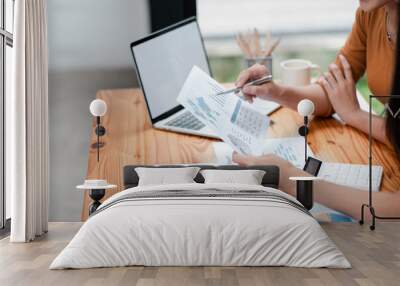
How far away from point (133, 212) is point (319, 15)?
316 centimetres

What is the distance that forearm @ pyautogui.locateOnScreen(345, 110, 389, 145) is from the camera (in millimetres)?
5684

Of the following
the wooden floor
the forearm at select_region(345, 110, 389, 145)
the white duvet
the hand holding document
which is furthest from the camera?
the hand holding document

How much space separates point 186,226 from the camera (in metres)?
3.69

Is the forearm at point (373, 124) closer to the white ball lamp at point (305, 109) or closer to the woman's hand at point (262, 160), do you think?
the white ball lamp at point (305, 109)

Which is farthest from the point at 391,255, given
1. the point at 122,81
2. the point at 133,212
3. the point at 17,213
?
the point at 122,81

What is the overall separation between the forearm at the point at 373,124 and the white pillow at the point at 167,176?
1.58 metres

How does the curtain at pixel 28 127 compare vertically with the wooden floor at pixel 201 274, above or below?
above

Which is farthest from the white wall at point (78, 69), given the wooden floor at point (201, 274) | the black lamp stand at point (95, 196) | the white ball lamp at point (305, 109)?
the wooden floor at point (201, 274)

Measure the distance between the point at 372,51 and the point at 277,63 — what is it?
0.91m

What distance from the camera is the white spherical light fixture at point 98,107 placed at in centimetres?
574

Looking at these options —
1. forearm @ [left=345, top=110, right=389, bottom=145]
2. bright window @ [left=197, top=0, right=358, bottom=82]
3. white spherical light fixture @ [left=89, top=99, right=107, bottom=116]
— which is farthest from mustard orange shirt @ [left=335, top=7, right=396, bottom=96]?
white spherical light fixture @ [left=89, top=99, right=107, bottom=116]

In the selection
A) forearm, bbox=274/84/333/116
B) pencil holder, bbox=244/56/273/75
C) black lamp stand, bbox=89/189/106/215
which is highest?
pencil holder, bbox=244/56/273/75

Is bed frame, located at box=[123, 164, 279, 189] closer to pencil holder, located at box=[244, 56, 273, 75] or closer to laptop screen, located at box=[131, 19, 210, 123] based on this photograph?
laptop screen, located at box=[131, 19, 210, 123]

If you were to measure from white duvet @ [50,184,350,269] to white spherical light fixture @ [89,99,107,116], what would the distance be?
2192 millimetres
